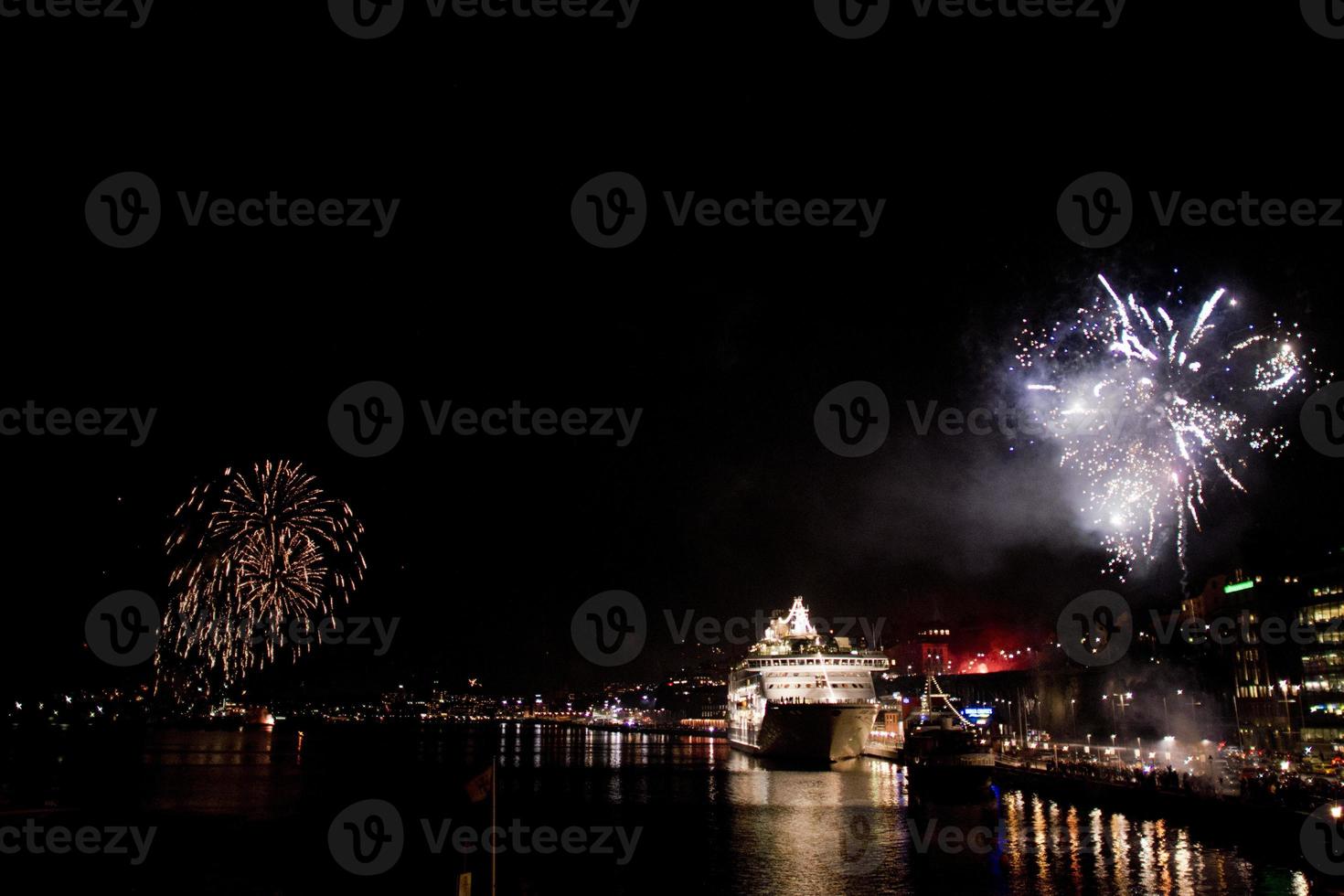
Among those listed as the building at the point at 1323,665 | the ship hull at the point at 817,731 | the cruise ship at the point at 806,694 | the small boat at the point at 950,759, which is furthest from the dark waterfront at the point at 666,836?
the building at the point at 1323,665

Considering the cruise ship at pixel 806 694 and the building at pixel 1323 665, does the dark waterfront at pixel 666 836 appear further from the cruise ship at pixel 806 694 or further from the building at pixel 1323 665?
the building at pixel 1323 665

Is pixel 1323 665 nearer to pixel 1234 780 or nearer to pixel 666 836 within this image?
pixel 1234 780

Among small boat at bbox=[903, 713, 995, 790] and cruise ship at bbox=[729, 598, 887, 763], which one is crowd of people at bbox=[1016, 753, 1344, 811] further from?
cruise ship at bbox=[729, 598, 887, 763]

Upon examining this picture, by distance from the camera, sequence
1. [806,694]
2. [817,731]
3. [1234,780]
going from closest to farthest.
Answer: [1234,780], [817,731], [806,694]

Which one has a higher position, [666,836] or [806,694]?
[806,694]

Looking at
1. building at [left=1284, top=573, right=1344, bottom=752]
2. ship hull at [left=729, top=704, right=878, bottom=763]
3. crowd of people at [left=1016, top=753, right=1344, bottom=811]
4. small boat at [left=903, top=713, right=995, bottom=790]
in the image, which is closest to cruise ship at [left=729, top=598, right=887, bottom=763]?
ship hull at [left=729, top=704, right=878, bottom=763]

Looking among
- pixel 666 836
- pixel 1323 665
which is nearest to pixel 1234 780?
pixel 666 836
